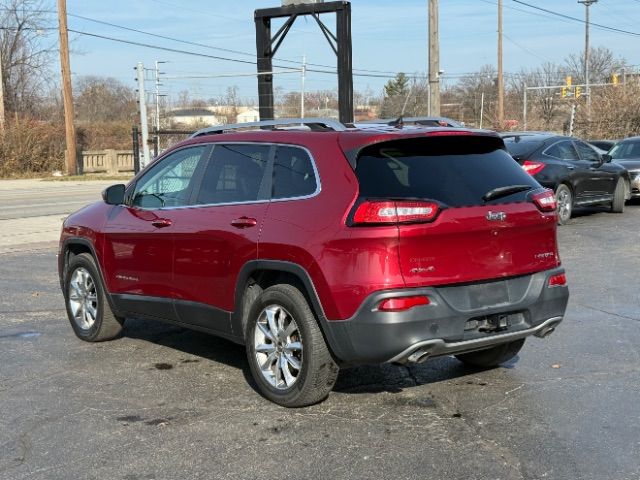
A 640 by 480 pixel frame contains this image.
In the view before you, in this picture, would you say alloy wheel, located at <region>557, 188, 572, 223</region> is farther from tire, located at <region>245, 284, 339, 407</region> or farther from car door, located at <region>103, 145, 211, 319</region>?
tire, located at <region>245, 284, 339, 407</region>

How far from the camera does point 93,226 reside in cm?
684

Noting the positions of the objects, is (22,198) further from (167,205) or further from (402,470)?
(402,470)

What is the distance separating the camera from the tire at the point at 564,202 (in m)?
14.9

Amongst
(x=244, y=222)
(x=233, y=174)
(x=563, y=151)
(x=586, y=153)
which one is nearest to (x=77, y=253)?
(x=233, y=174)

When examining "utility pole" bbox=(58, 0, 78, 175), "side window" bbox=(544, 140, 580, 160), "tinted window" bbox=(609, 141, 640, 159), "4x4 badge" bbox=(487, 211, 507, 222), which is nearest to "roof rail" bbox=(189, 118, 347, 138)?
"4x4 badge" bbox=(487, 211, 507, 222)

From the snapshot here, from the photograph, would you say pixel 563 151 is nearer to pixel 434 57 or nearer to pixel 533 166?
pixel 533 166

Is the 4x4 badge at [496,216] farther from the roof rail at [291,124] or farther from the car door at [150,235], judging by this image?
the car door at [150,235]

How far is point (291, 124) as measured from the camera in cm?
575

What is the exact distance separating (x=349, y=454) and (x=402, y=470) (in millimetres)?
345

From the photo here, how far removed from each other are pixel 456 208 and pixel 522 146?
10814 mm

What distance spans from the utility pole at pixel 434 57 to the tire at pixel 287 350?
647 inches

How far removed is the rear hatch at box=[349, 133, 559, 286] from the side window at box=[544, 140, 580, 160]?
10.3 metres

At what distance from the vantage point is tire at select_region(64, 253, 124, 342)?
6.85 metres

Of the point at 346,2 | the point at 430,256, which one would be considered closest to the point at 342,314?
the point at 430,256
